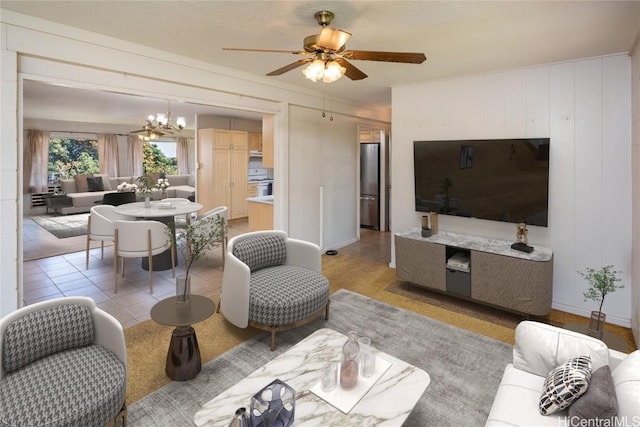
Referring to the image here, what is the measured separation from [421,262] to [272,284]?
1.78 metres

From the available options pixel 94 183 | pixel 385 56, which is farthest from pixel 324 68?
pixel 94 183

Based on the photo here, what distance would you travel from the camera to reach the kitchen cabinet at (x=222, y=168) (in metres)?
7.97

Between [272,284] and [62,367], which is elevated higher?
[272,284]

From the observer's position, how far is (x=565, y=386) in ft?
5.04

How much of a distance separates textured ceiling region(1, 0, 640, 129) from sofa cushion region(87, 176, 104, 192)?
800 centimetres

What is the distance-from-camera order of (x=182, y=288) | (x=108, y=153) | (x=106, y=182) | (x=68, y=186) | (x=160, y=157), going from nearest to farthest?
(x=182, y=288) → (x=68, y=186) → (x=106, y=182) → (x=108, y=153) → (x=160, y=157)

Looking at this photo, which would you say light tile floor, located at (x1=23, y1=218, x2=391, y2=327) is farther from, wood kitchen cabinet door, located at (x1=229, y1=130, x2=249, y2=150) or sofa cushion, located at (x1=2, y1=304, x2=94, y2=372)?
wood kitchen cabinet door, located at (x1=229, y1=130, x2=249, y2=150)

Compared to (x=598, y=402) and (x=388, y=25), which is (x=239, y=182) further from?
(x=598, y=402)

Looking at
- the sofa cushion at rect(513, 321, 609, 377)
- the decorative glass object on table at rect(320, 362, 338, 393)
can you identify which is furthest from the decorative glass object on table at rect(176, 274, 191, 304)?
the sofa cushion at rect(513, 321, 609, 377)

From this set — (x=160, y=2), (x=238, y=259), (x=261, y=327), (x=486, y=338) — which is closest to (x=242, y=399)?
(x=261, y=327)

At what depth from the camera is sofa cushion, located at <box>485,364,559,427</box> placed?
1.55 meters

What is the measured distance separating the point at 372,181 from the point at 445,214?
3.29 metres

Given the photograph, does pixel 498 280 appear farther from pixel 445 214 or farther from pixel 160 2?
pixel 160 2

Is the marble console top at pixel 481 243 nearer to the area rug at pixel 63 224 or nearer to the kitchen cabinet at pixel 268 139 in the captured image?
the kitchen cabinet at pixel 268 139
